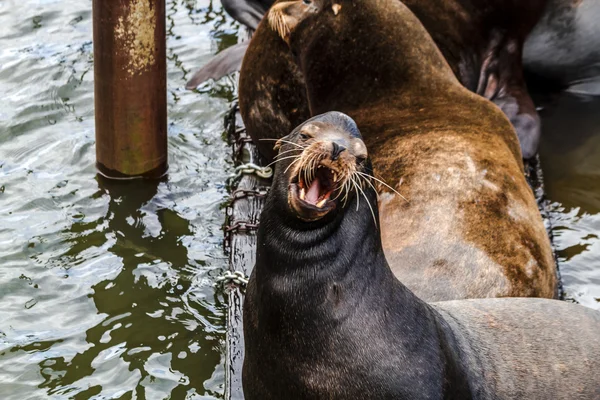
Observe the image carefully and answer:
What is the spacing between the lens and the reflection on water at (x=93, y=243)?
522cm

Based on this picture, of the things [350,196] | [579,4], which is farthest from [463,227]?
[579,4]

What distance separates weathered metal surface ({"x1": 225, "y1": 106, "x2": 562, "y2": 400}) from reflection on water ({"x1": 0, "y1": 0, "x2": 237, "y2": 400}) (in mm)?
205

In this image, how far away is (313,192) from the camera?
3.47 m

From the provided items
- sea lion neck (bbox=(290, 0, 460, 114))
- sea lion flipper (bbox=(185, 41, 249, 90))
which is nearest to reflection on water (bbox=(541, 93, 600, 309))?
sea lion neck (bbox=(290, 0, 460, 114))

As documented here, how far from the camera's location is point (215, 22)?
9.43m

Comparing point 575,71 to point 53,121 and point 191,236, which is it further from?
point 53,121

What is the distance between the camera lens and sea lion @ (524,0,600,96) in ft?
25.7

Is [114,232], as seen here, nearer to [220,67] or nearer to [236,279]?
[236,279]

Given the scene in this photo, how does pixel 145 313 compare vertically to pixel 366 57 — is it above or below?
below

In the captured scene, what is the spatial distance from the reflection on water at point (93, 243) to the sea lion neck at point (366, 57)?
1.16 m

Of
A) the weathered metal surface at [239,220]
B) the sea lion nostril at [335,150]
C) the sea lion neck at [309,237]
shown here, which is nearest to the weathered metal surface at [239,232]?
the weathered metal surface at [239,220]

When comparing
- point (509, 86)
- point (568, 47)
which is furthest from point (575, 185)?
point (568, 47)

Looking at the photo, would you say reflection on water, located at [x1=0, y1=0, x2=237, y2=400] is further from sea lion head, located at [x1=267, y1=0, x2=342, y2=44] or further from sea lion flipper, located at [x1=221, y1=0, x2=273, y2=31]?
sea lion head, located at [x1=267, y1=0, x2=342, y2=44]

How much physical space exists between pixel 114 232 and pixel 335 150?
3217mm
